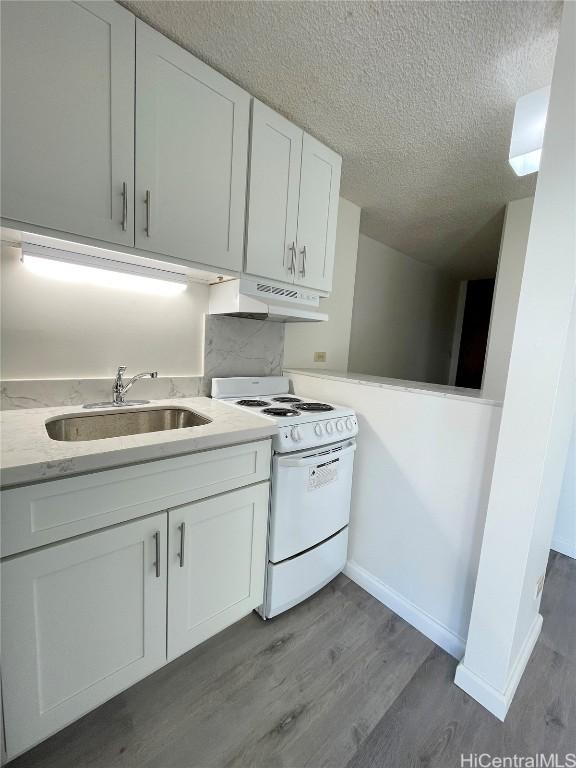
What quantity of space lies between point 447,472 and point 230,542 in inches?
39.6

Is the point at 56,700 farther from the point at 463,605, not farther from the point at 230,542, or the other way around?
the point at 463,605

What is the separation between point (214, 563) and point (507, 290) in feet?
8.59

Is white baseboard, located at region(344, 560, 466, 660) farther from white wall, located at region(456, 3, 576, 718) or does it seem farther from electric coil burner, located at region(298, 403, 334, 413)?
electric coil burner, located at region(298, 403, 334, 413)

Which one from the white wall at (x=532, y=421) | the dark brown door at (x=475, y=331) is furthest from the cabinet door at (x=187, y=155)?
the dark brown door at (x=475, y=331)

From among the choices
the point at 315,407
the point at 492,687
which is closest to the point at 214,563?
the point at 315,407

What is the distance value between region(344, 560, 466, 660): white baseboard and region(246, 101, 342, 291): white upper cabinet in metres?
1.66

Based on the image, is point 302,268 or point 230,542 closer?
point 230,542

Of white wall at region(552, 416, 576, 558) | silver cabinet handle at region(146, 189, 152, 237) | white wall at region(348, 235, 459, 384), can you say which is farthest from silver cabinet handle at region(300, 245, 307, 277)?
white wall at region(552, 416, 576, 558)

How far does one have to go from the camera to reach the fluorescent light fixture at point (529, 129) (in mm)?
1296

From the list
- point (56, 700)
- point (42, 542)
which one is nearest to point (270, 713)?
point (56, 700)

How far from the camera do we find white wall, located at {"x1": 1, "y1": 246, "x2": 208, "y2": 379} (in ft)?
4.29

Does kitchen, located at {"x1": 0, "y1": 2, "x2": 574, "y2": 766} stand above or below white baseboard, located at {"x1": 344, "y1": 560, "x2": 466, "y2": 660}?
above

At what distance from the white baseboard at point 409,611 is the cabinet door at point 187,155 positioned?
5.92 ft

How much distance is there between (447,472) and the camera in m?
1.47
